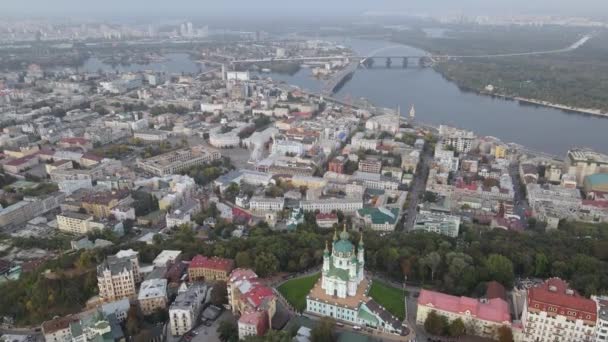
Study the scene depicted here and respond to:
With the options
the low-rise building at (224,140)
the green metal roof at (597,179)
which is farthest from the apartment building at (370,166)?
the green metal roof at (597,179)

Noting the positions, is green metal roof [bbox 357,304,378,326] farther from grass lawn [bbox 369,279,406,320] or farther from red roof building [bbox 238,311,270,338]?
red roof building [bbox 238,311,270,338]

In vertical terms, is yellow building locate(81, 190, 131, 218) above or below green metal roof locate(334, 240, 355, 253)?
below

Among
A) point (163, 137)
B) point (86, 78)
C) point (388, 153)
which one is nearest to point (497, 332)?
point (388, 153)

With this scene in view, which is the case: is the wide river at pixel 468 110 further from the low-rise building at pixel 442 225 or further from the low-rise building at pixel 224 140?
the low-rise building at pixel 224 140

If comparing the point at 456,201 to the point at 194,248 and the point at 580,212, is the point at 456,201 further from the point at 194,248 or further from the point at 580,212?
the point at 194,248

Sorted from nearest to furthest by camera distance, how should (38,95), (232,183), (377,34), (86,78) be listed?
1. (232,183)
2. (38,95)
3. (86,78)
4. (377,34)

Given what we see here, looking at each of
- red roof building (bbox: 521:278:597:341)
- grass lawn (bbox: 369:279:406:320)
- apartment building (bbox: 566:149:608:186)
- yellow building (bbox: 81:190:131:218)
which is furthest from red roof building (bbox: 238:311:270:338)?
apartment building (bbox: 566:149:608:186)
